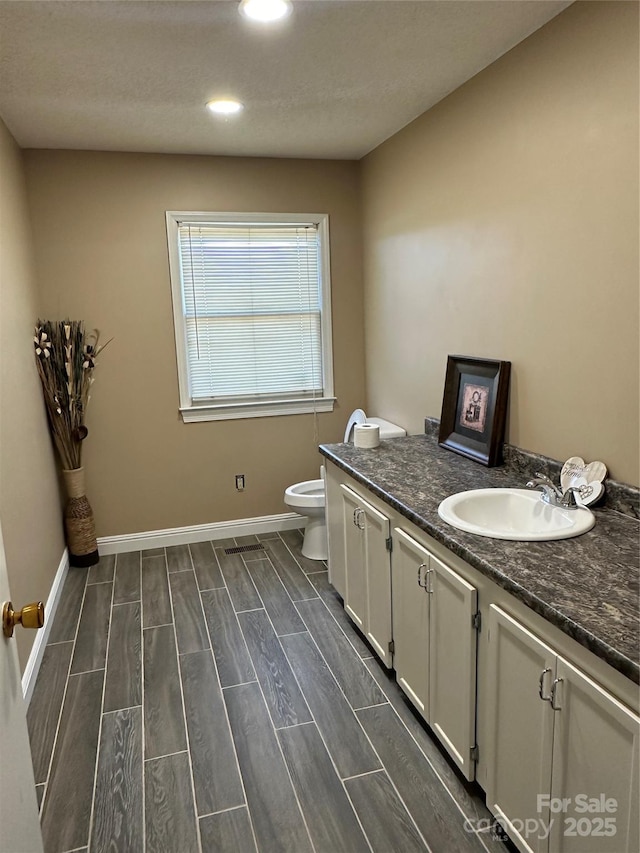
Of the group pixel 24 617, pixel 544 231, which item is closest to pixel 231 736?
pixel 24 617

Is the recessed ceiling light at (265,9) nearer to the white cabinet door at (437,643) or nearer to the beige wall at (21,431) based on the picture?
the beige wall at (21,431)

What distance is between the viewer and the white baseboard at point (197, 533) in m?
3.94

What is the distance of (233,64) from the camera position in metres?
2.36

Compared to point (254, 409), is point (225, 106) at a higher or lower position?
higher

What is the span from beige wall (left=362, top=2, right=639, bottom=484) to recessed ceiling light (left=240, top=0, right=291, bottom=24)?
95 centimetres

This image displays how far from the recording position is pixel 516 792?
1588 mm

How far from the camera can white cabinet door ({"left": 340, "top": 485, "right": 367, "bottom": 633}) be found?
2621 millimetres

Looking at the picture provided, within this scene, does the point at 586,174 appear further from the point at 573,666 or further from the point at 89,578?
the point at 89,578

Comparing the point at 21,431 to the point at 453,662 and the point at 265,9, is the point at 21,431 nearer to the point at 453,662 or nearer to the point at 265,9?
the point at 265,9

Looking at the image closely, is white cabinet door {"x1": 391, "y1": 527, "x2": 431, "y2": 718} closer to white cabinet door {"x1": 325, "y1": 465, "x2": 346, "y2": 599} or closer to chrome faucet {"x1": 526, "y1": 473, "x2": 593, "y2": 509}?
chrome faucet {"x1": 526, "y1": 473, "x2": 593, "y2": 509}

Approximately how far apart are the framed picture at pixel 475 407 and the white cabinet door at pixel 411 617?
26.3 inches

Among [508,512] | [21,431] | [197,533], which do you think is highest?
[21,431]

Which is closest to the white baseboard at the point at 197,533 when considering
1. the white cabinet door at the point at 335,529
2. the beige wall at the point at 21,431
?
the beige wall at the point at 21,431

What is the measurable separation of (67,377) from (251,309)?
4.13 ft
